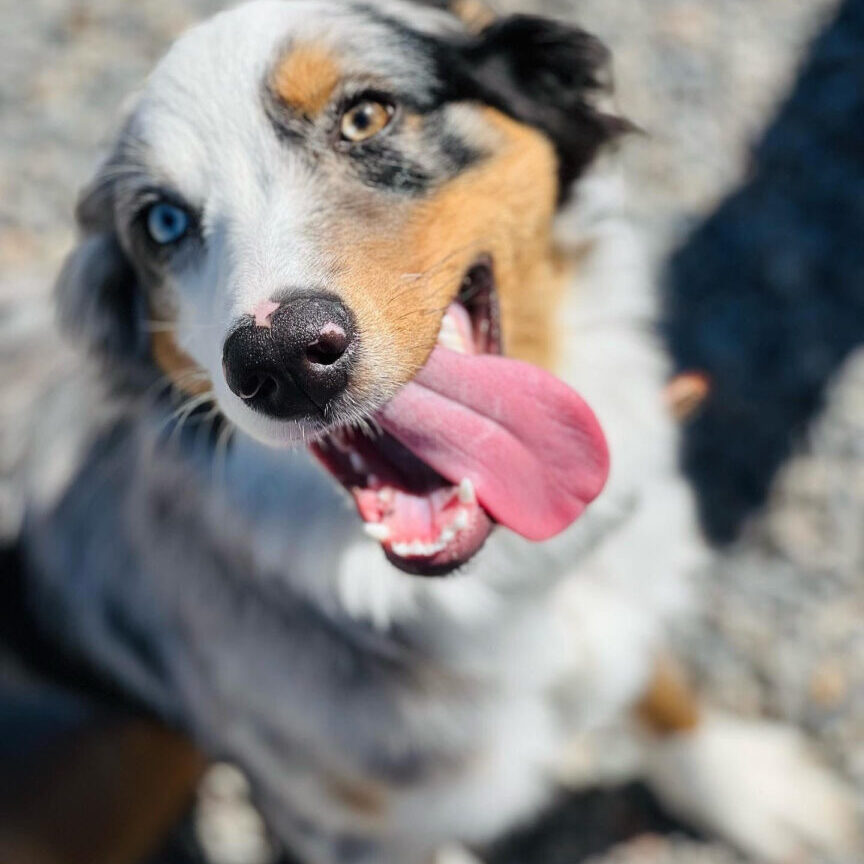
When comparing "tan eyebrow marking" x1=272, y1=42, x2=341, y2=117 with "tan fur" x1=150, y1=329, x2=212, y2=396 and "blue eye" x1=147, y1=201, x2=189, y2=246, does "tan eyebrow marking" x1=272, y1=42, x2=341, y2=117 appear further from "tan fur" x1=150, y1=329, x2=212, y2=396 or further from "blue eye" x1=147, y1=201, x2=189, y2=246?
"tan fur" x1=150, y1=329, x2=212, y2=396

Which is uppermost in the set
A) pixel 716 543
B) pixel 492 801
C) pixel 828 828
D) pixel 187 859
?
pixel 716 543

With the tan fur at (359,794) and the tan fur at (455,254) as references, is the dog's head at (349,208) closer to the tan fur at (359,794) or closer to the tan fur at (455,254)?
the tan fur at (455,254)

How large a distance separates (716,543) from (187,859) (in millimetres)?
2208

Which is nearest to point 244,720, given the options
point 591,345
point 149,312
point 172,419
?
point 172,419

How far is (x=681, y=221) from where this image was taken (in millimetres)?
4168

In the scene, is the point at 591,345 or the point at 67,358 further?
the point at 67,358

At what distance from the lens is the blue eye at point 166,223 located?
2.07 metres

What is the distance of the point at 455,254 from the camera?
1.98 m

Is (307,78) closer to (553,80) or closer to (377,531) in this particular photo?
(553,80)

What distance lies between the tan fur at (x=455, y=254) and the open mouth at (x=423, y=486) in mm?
59

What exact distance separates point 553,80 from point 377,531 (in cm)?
121

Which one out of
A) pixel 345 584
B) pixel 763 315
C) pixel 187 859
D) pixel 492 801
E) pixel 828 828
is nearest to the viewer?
pixel 345 584

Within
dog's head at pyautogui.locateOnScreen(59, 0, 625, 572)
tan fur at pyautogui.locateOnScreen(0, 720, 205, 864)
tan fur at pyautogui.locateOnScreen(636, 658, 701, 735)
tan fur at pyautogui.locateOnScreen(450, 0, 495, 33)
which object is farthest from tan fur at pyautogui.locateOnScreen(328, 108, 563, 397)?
tan fur at pyautogui.locateOnScreen(0, 720, 205, 864)

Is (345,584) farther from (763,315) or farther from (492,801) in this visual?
(763,315)
